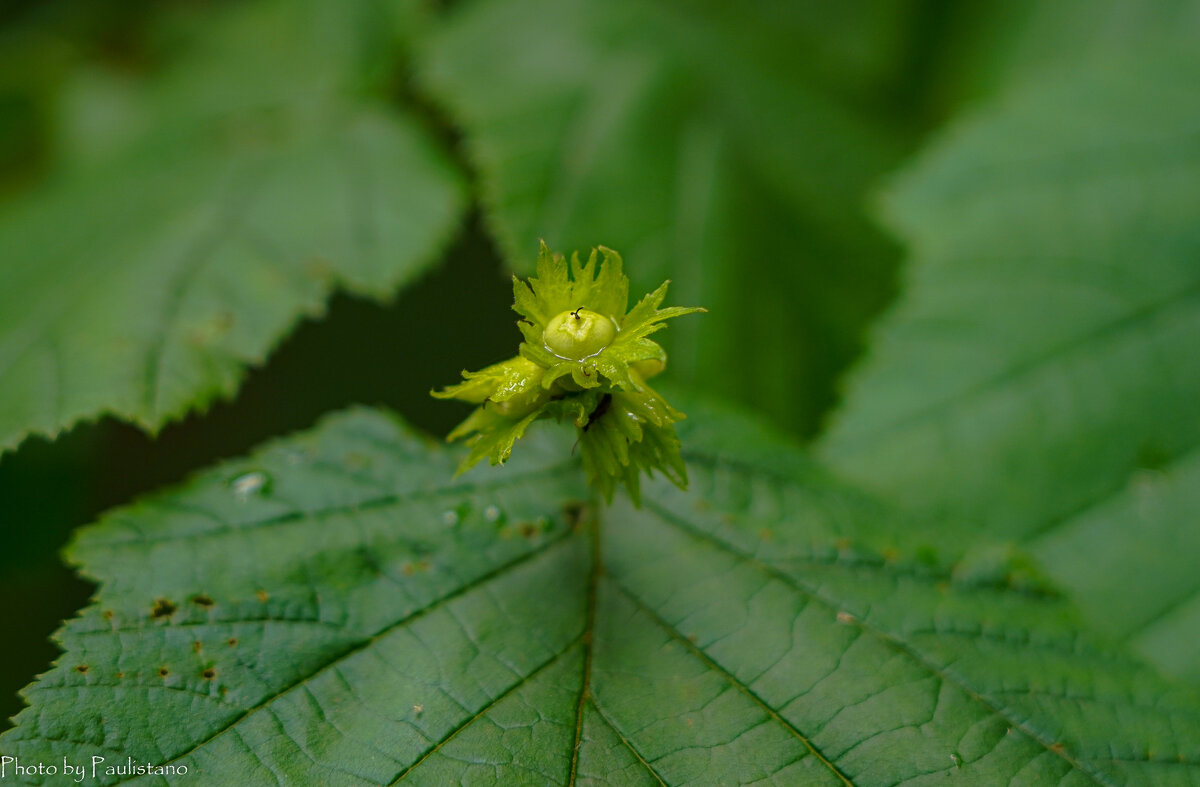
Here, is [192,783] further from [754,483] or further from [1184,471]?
[1184,471]

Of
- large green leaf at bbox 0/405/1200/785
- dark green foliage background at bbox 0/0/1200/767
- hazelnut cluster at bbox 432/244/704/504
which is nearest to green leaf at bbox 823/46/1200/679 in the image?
large green leaf at bbox 0/405/1200/785

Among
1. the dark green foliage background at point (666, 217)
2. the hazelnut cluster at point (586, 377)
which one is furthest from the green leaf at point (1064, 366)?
the hazelnut cluster at point (586, 377)

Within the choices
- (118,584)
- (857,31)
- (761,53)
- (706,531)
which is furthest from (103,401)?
(857,31)

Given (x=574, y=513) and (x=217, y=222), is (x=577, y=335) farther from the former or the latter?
(x=217, y=222)

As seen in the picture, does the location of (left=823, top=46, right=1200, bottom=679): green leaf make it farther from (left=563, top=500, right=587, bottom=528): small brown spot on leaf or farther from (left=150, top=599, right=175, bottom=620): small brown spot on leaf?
(left=150, top=599, right=175, bottom=620): small brown spot on leaf

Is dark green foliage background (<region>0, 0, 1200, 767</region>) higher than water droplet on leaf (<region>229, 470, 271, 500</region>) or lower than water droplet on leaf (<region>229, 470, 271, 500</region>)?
higher

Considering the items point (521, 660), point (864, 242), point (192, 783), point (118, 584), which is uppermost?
point (864, 242)

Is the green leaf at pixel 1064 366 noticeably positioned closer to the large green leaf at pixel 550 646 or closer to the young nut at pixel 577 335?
the large green leaf at pixel 550 646

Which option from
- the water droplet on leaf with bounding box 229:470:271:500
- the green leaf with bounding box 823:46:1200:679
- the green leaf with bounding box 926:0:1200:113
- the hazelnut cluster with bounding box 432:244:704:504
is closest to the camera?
the hazelnut cluster with bounding box 432:244:704:504
